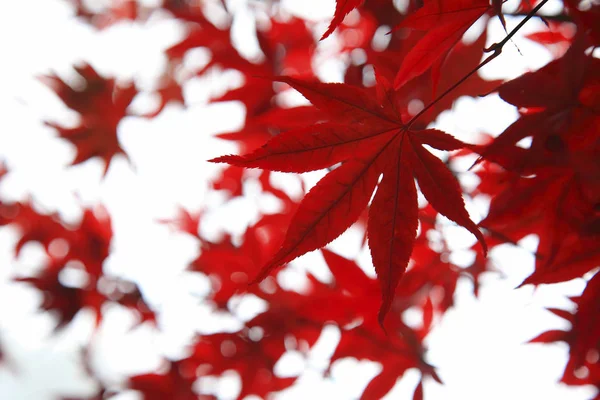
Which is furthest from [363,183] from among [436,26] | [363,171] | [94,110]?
[94,110]

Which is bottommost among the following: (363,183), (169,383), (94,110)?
(363,183)

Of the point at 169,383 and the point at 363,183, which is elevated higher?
the point at 169,383

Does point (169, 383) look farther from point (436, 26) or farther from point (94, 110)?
point (436, 26)

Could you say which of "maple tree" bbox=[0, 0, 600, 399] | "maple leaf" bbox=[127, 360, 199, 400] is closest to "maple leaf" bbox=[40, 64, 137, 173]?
"maple tree" bbox=[0, 0, 600, 399]

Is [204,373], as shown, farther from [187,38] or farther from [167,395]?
[187,38]

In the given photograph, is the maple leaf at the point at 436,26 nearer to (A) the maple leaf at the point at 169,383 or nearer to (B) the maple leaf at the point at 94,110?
(B) the maple leaf at the point at 94,110

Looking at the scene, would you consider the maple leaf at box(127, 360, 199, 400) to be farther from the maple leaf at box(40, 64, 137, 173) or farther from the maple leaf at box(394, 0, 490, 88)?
the maple leaf at box(394, 0, 490, 88)

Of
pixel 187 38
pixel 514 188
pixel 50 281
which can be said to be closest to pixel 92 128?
pixel 187 38
